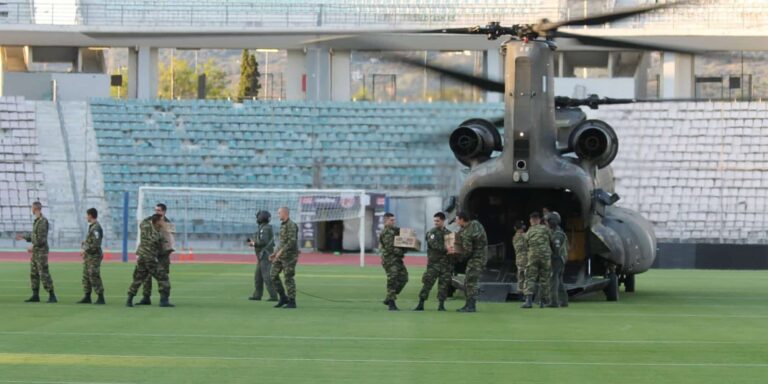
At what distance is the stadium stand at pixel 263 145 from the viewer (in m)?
45.6

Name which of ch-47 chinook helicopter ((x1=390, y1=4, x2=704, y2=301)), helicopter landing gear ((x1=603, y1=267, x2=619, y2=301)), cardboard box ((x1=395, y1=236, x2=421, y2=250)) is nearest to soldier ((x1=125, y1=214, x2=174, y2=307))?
cardboard box ((x1=395, y1=236, x2=421, y2=250))

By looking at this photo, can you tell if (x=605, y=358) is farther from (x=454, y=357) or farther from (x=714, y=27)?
(x=714, y=27)

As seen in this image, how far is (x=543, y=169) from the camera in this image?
70.7ft

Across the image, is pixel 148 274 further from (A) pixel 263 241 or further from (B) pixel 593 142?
(B) pixel 593 142

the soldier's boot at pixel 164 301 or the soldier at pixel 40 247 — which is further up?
the soldier at pixel 40 247

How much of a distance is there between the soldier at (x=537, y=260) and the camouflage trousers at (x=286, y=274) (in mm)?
3580

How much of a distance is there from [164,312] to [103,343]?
13.9 ft

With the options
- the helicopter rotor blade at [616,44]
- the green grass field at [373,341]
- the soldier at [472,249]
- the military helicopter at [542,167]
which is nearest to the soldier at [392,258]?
the green grass field at [373,341]

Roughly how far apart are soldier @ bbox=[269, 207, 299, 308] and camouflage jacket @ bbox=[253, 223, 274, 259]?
1623 millimetres

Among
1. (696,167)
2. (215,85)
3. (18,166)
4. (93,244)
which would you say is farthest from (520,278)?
(215,85)

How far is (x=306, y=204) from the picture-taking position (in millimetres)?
41781

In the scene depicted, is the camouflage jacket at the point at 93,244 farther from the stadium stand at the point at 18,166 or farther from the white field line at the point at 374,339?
the stadium stand at the point at 18,166

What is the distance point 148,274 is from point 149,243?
20.3 inches

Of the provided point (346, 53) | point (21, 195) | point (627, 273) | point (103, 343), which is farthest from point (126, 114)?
point (103, 343)
